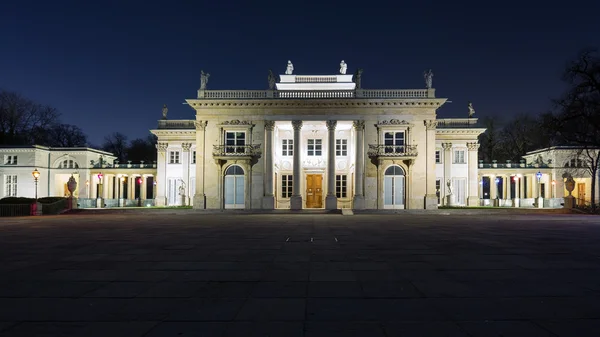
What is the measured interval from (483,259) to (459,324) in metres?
5.47

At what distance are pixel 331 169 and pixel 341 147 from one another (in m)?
3.92

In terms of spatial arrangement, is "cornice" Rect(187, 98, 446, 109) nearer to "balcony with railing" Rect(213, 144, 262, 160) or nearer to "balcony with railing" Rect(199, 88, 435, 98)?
→ "balcony with railing" Rect(199, 88, 435, 98)

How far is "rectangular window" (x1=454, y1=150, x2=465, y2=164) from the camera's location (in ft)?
164

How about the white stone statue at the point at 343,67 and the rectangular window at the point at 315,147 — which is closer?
the rectangular window at the point at 315,147

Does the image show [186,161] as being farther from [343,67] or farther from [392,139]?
[392,139]

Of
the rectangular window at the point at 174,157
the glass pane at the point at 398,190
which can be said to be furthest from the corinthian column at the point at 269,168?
the rectangular window at the point at 174,157

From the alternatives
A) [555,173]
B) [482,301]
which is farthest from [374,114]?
[482,301]

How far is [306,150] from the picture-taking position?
43.1 meters

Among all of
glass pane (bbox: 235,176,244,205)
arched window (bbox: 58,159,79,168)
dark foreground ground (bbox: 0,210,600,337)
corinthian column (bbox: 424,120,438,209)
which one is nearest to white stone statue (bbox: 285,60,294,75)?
glass pane (bbox: 235,176,244,205)

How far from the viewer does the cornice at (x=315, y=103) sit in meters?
40.1

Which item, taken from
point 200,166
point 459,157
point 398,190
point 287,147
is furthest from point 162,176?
point 459,157

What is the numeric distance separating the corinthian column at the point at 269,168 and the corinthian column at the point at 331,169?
5.21 metres

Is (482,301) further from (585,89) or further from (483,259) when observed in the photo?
(585,89)

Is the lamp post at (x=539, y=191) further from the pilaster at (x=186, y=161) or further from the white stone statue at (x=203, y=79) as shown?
the pilaster at (x=186, y=161)
